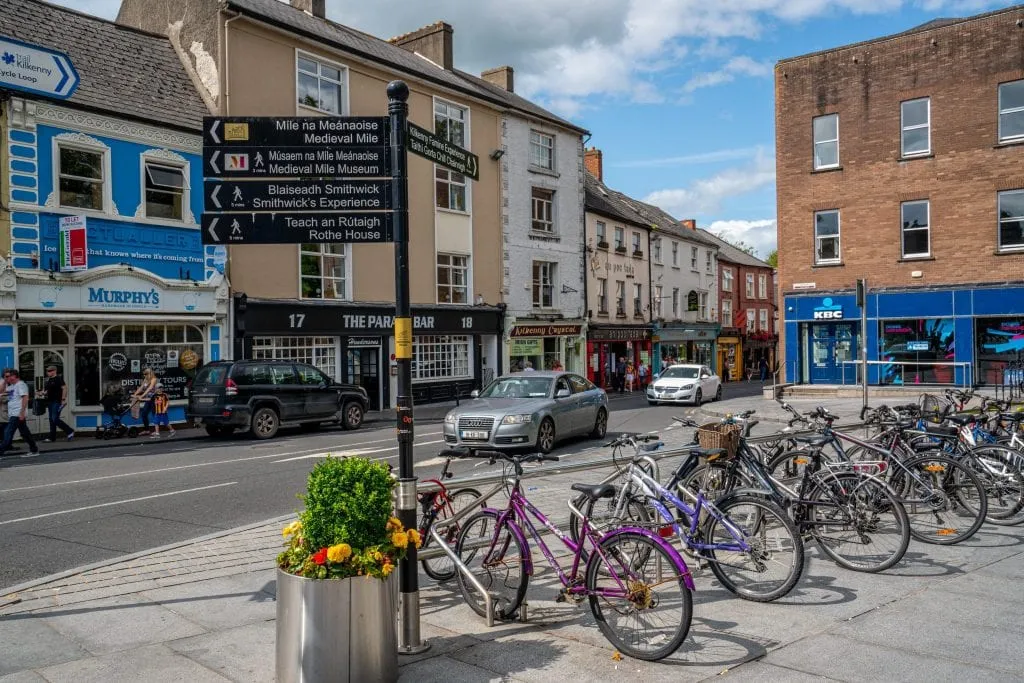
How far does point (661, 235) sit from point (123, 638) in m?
42.9

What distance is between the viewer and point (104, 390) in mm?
19781

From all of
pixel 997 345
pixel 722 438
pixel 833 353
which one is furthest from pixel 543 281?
pixel 722 438

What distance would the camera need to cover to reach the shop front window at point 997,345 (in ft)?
78.6

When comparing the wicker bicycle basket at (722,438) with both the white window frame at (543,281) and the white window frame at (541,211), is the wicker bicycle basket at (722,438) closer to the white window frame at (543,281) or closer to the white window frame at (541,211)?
the white window frame at (543,281)

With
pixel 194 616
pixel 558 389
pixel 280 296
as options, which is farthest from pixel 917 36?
pixel 194 616

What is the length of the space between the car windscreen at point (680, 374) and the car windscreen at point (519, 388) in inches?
541

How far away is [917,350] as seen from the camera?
84.3 feet

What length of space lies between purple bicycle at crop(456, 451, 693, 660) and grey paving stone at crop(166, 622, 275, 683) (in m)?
1.35

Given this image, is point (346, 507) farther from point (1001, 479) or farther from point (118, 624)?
point (1001, 479)

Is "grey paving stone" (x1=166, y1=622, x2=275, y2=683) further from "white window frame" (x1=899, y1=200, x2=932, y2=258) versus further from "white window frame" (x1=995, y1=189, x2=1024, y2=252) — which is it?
"white window frame" (x1=995, y1=189, x2=1024, y2=252)

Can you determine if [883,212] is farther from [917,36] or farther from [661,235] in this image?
[661,235]

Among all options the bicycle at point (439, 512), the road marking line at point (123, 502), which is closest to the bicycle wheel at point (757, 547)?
the bicycle at point (439, 512)

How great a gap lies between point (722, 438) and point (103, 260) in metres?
17.7

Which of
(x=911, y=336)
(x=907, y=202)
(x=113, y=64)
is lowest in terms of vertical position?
(x=911, y=336)
